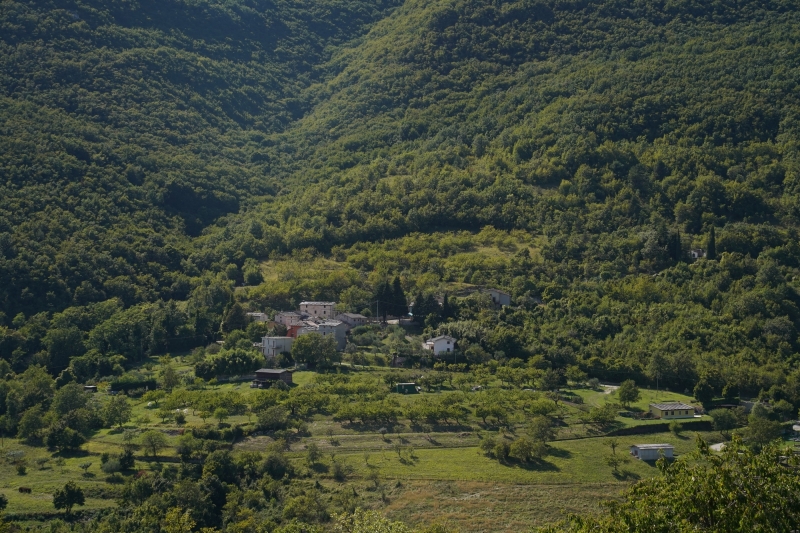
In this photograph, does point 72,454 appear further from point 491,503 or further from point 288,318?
point 288,318

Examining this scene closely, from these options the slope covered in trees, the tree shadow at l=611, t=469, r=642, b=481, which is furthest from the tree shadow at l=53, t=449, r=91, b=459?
the tree shadow at l=611, t=469, r=642, b=481

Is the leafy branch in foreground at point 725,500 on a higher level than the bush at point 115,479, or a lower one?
higher

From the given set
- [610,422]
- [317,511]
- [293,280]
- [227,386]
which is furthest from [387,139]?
[317,511]

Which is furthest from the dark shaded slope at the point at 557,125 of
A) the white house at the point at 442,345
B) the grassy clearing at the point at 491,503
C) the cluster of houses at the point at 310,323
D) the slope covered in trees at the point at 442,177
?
the grassy clearing at the point at 491,503

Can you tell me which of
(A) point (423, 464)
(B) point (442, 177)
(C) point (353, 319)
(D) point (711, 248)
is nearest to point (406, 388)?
(A) point (423, 464)

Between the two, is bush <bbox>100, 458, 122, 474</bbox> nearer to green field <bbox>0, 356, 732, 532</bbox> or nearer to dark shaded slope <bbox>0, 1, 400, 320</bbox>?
green field <bbox>0, 356, 732, 532</bbox>

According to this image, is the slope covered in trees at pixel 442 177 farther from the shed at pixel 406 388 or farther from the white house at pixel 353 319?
the shed at pixel 406 388
